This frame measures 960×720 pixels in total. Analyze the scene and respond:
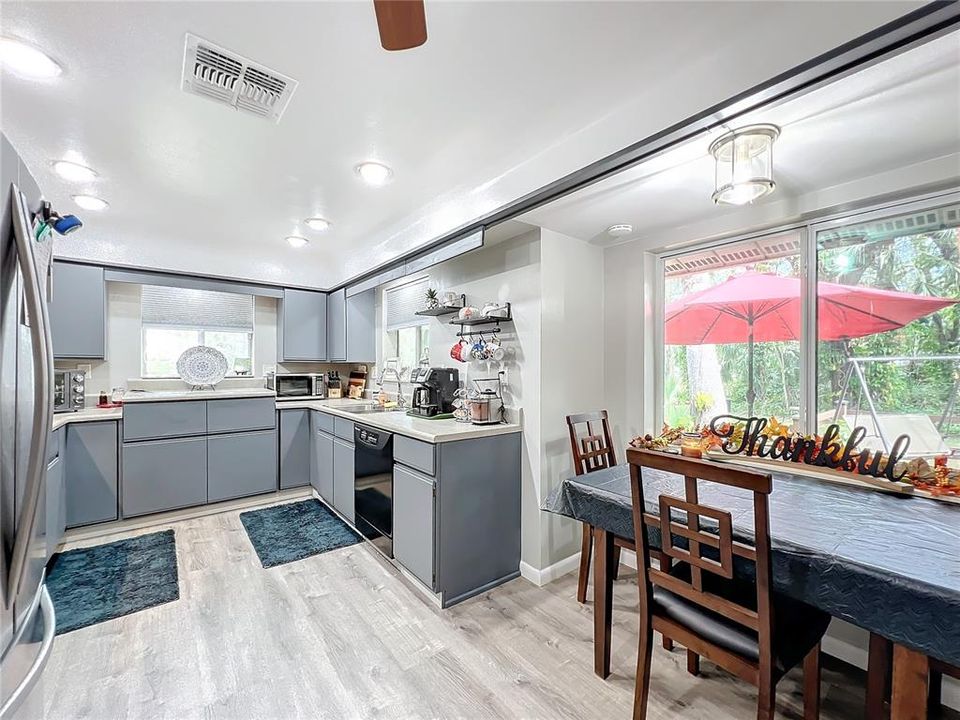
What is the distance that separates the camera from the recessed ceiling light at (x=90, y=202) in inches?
109

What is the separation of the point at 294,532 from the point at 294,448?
1038 millimetres

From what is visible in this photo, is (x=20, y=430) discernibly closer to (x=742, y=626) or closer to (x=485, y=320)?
(x=742, y=626)

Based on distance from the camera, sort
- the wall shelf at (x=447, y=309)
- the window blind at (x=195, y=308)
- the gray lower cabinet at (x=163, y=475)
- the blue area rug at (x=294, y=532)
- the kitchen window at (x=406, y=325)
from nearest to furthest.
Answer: the blue area rug at (x=294, y=532) → the wall shelf at (x=447, y=309) → the gray lower cabinet at (x=163, y=475) → the kitchen window at (x=406, y=325) → the window blind at (x=195, y=308)

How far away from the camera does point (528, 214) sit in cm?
235

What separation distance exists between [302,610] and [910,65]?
3.34 meters

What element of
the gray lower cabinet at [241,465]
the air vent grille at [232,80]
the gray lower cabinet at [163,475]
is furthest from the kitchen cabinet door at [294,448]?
the air vent grille at [232,80]

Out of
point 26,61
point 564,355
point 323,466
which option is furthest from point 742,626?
point 323,466

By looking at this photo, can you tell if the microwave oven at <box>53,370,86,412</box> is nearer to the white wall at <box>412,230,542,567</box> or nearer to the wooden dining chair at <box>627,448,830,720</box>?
the white wall at <box>412,230,542,567</box>

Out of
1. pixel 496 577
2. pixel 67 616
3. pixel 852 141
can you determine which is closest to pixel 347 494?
pixel 496 577

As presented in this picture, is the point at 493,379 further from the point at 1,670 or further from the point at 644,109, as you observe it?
A: the point at 1,670

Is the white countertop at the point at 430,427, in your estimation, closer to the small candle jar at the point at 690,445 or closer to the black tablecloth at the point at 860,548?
the black tablecloth at the point at 860,548

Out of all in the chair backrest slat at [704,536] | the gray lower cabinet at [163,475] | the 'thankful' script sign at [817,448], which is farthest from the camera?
the gray lower cabinet at [163,475]

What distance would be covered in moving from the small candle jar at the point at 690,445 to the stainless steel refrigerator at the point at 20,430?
243 centimetres

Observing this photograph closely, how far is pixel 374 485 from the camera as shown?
289 centimetres
